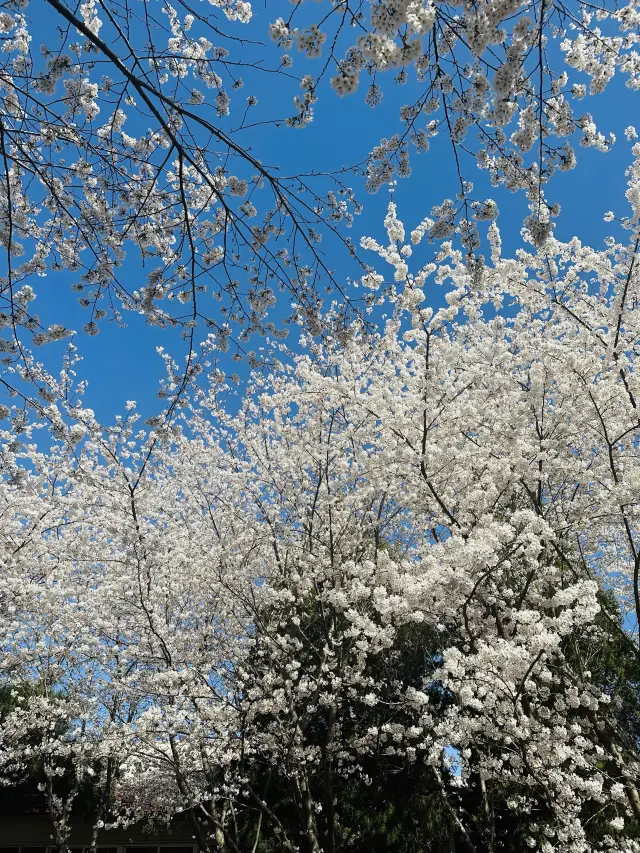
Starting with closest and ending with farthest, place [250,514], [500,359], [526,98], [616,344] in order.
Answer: [526,98] → [616,344] → [500,359] → [250,514]

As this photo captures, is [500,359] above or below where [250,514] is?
above

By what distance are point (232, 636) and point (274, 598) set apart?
193 centimetres

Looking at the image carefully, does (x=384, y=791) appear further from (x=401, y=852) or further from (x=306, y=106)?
(x=306, y=106)

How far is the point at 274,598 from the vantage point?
824 cm

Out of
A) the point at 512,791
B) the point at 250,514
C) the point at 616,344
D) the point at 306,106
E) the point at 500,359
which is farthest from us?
the point at 250,514

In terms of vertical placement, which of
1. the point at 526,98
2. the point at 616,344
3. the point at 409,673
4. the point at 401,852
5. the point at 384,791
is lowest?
the point at 401,852

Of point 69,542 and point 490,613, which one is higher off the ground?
point 69,542

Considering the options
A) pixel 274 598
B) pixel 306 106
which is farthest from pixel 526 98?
pixel 274 598

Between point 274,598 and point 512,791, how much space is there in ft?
17.7

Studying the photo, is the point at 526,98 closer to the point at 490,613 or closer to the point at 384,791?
the point at 490,613

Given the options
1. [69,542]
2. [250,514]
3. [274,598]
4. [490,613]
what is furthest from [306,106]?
[69,542]

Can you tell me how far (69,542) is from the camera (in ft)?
34.4

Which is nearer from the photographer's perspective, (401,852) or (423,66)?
(423,66)

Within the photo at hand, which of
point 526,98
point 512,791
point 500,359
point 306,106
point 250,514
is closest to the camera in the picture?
point 526,98
